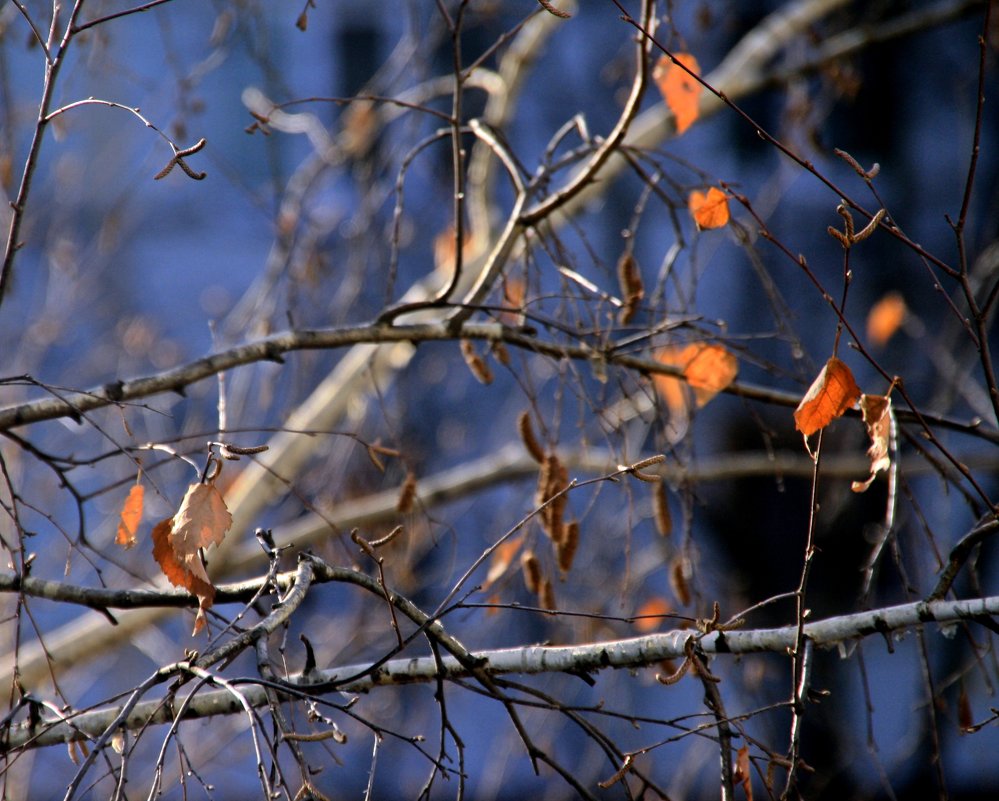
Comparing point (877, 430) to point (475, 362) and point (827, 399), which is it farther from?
point (475, 362)

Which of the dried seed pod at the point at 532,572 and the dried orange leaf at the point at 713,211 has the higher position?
the dried orange leaf at the point at 713,211

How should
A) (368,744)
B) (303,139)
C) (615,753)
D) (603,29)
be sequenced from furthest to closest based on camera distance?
(303,139), (603,29), (368,744), (615,753)

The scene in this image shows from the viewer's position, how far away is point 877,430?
1139mm

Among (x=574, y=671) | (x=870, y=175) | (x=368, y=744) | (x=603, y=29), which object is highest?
(x=603, y=29)

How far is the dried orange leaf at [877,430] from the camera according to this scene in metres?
1.09

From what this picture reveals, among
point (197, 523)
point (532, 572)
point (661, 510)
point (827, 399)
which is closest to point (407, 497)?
point (532, 572)

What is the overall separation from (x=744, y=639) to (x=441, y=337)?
0.62 meters

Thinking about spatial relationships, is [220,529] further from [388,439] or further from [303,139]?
[303,139]

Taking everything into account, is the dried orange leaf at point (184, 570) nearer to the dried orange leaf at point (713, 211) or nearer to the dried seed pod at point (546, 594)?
the dried seed pod at point (546, 594)

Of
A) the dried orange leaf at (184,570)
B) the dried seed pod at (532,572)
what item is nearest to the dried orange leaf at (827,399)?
the dried seed pod at (532,572)

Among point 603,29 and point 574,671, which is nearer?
point 574,671

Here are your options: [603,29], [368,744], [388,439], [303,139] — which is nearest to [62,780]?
[368,744]

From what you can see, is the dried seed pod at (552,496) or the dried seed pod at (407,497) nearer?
the dried seed pod at (552,496)

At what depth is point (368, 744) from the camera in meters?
4.33
